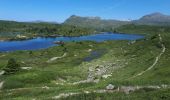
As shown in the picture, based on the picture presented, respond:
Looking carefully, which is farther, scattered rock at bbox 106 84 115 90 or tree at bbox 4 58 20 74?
tree at bbox 4 58 20 74

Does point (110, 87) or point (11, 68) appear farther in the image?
point (11, 68)

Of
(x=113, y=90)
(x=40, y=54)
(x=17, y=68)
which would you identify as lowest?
(x=40, y=54)

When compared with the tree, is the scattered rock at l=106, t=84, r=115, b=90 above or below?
above

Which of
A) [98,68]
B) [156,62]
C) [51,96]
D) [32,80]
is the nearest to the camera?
[51,96]

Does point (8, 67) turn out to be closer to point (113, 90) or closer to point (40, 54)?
point (113, 90)

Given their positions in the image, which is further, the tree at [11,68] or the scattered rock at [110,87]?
the tree at [11,68]

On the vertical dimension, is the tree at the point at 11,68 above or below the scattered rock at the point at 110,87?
below

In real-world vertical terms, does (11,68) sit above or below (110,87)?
below

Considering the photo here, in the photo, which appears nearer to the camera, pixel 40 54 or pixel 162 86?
pixel 162 86

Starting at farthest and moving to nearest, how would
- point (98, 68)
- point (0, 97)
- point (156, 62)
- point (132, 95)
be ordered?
point (98, 68), point (156, 62), point (0, 97), point (132, 95)

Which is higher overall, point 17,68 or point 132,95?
point 132,95

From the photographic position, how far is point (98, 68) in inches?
3922

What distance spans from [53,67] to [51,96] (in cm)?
7030

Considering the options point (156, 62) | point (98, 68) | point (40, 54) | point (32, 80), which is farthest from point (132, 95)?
point (40, 54)
